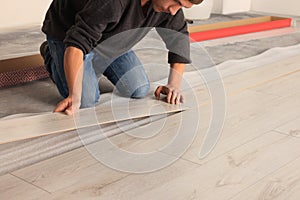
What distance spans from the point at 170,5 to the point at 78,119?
0.55 meters

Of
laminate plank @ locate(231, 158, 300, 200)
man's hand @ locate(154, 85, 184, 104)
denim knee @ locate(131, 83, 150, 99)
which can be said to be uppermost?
man's hand @ locate(154, 85, 184, 104)

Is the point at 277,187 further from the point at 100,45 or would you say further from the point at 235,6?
the point at 235,6

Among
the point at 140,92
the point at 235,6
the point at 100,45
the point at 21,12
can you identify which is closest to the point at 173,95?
the point at 140,92

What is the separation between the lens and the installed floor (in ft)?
4.33

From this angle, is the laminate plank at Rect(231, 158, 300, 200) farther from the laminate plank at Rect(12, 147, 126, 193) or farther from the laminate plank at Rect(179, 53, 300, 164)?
the laminate plank at Rect(12, 147, 126, 193)

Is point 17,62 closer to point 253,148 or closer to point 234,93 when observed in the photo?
point 234,93

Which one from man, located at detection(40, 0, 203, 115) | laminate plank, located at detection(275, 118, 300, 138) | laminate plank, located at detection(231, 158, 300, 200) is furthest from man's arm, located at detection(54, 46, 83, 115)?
laminate plank, located at detection(275, 118, 300, 138)

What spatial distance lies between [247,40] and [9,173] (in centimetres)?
254

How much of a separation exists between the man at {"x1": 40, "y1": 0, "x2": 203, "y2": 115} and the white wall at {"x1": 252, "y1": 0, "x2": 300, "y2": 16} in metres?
3.79

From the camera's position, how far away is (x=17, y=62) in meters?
2.47

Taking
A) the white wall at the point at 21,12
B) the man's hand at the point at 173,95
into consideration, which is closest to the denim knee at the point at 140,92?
the man's hand at the point at 173,95

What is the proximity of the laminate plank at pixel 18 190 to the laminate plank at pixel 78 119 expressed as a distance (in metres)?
0.18

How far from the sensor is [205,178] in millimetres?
1409

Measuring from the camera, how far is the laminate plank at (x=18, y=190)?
4.20 ft
